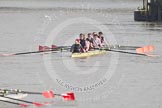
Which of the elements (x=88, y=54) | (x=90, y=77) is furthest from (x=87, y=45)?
(x=90, y=77)

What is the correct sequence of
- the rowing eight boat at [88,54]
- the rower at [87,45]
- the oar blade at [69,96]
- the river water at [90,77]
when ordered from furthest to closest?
the rower at [87,45] → the rowing eight boat at [88,54] → the river water at [90,77] → the oar blade at [69,96]

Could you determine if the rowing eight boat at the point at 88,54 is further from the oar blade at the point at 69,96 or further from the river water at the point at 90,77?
the oar blade at the point at 69,96

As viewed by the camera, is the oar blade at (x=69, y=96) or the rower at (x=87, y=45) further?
the rower at (x=87, y=45)

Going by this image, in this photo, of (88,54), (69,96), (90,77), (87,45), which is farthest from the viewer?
(87,45)

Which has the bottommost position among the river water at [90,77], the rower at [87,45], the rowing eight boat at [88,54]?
the river water at [90,77]


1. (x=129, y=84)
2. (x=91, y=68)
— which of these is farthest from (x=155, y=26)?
(x=129, y=84)

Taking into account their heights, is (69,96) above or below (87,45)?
below

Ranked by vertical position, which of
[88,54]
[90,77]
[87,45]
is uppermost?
[87,45]

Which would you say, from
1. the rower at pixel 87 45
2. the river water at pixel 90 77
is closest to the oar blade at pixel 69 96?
the river water at pixel 90 77

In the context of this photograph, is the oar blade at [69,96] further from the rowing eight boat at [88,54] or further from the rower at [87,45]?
the rower at [87,45]

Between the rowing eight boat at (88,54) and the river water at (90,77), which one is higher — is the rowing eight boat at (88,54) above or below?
above

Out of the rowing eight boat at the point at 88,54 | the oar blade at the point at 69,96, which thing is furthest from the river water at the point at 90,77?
the rowing eight boat at the point at 88,54

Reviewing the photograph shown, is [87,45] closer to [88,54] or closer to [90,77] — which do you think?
[88,54]

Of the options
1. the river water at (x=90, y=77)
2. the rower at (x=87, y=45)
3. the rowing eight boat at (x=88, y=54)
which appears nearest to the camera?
the river water at (x=90, y=77)
